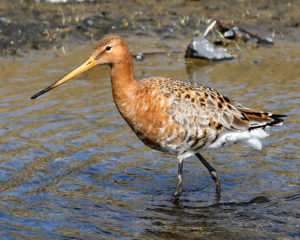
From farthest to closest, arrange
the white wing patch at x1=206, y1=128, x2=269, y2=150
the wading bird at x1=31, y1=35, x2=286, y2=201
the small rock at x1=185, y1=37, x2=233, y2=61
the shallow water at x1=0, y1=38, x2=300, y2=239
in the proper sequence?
the small rock at x1=185, y1=37, x2=233, y2=61 → the white wing patch at x1=206, y1=128, x2=269, y2=150 → the wading bird at x1=31, y1=35, x2=286, y2=201 → the shallow water at x1=0, y1=38, x2=300, y2=239

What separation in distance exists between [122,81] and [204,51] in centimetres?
496

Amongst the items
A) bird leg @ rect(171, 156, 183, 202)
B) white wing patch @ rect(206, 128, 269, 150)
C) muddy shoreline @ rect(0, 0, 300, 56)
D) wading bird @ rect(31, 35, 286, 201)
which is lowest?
bird leg @ rect(171, 156, 183, 202)

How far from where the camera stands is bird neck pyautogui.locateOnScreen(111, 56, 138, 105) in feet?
24.3

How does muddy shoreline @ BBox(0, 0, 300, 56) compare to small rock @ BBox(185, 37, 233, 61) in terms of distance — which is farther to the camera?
muddy shoreline @ BBox(0, 0, 300, 56)

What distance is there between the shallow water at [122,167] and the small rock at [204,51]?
21 cm

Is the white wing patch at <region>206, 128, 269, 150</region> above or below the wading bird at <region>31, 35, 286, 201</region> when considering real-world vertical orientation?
below

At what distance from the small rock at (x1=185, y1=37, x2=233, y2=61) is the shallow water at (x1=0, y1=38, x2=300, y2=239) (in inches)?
8.5

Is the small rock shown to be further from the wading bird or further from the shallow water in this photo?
the wading bird

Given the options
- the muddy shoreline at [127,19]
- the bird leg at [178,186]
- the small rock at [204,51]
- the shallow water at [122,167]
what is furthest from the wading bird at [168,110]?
the muddy shoreline at [127,19]

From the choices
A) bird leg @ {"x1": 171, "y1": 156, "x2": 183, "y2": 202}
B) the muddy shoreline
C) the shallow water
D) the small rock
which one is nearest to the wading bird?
bird leg @ {"x1": 171, "y1": 156, "x2": 183, "y2": 202}

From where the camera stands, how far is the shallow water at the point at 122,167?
6844 mm

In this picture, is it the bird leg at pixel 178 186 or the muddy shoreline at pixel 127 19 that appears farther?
the muddy shoreline at pixel 127 19

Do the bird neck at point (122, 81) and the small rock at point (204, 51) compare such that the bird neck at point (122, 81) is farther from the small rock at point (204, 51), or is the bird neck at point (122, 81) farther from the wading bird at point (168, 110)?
the small rock at point (204, 51)

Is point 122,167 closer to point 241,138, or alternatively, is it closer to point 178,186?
point 178,186
